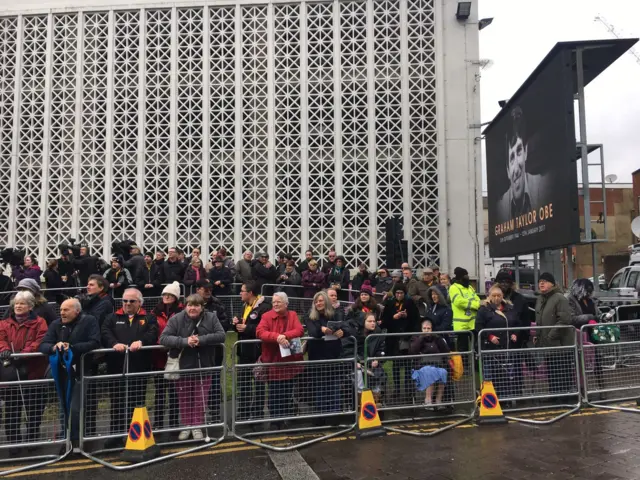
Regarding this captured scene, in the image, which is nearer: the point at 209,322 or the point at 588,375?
the point at 209,322

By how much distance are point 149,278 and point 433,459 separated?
830cm

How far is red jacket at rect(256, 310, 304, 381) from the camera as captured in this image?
6188 mm

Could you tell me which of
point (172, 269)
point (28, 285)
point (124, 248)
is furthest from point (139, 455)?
point (124, 248)

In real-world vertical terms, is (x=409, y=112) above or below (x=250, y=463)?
above

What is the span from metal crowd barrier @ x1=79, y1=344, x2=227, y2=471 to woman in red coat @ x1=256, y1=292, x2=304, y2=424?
22.8 inches

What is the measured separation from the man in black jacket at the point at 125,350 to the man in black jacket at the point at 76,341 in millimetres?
225

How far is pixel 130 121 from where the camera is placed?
754 inches

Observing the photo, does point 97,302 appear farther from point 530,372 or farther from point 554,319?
point 554,319

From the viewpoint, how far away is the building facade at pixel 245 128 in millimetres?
18312

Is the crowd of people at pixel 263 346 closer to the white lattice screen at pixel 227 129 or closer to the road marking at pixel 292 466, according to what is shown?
the road marking at pixel 292 466

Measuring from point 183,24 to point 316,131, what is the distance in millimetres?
6671

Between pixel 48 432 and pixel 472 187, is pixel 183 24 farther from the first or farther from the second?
pixel 48 432

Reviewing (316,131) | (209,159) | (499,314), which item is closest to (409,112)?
(316,131)

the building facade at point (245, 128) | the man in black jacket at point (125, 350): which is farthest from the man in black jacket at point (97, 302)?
the building facade at point (245, 128)
